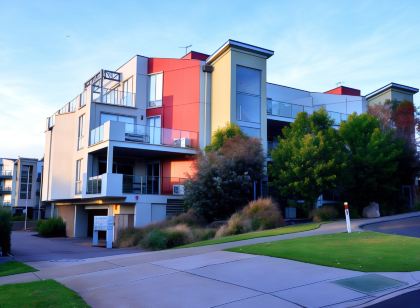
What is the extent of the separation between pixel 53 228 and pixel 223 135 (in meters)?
15.5

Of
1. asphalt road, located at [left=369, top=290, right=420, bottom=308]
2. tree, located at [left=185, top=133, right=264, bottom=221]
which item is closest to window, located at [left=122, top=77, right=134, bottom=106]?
tree, located at [left=185, top=133, right=264, bottom=221]

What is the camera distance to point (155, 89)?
102 ft

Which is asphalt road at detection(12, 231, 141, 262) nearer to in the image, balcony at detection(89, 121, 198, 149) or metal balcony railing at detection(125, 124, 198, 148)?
balcony at detection(89, 121, 198, 149)

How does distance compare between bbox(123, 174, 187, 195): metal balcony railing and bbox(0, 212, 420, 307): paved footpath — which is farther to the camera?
bbox(123, 174, 187, 195): metal balcony railing

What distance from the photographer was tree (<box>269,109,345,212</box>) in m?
22.4

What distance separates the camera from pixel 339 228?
17781mm

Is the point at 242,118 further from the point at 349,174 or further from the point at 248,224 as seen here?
the point at 248,224

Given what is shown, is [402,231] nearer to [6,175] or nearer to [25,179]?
[25,179]

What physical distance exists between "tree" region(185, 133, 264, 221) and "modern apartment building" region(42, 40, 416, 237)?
1938mm

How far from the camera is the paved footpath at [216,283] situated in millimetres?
7453

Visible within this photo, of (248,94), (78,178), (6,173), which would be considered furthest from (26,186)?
(248,94)

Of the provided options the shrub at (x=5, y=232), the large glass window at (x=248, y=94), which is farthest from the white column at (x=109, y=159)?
the large glass window at (x=248, y=94)

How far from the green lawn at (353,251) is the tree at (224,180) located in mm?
7779

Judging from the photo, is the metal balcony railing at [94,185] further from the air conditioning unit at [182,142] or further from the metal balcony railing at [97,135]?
the air conditioning unit at [182,142]
